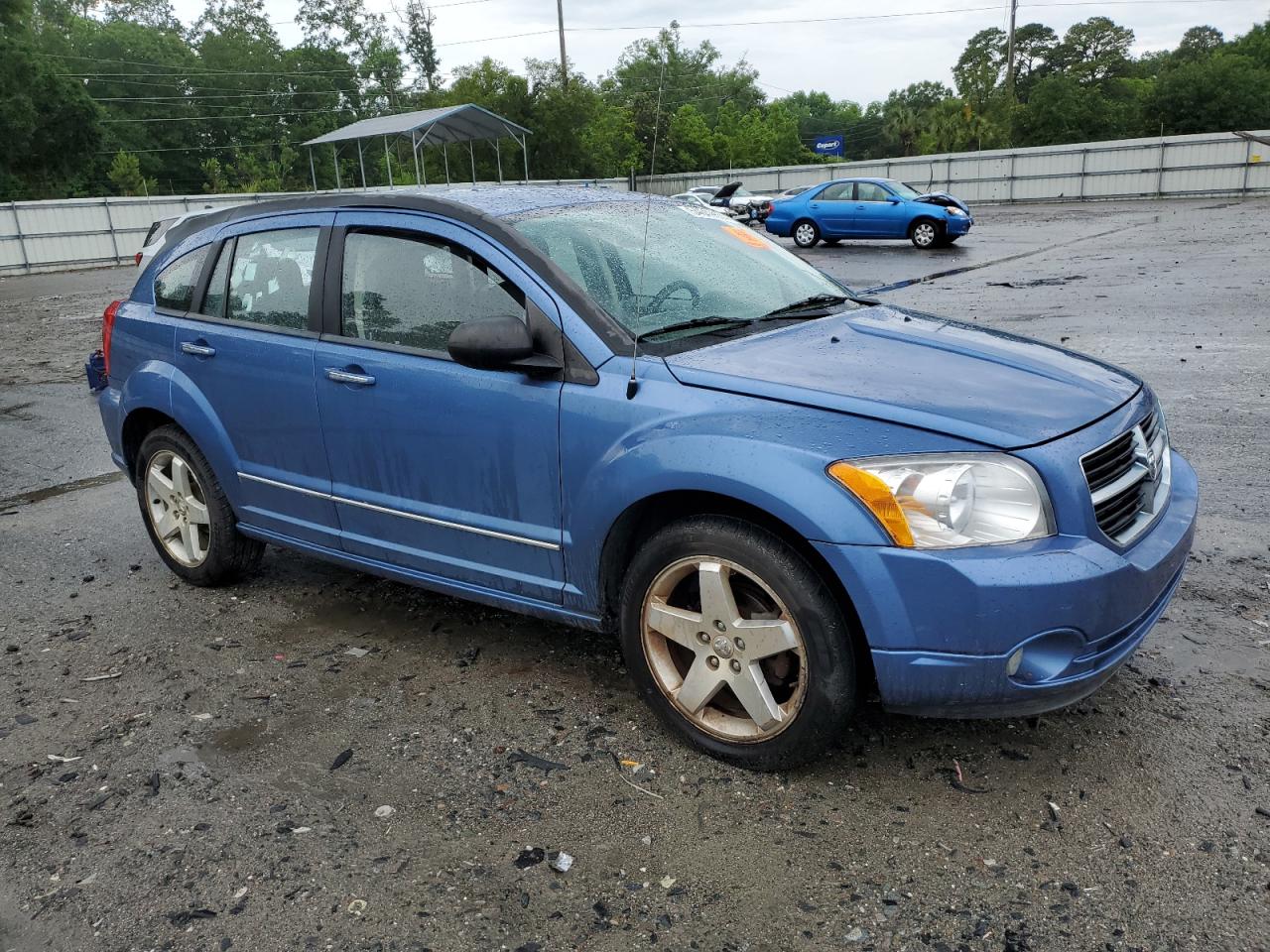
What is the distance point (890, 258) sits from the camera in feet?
66.6

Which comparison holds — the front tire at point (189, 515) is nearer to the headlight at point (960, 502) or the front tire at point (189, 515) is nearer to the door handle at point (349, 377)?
the door handle at point (349, 377)

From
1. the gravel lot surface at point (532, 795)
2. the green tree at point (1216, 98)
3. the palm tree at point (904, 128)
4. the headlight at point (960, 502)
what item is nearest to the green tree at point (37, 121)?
the gravel lot surface at point (532, 795)

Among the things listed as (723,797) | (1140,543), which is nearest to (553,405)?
(723,797)

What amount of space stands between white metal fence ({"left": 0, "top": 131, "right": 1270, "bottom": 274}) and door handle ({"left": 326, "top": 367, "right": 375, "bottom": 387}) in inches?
1041

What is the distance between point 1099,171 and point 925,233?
60.3ft

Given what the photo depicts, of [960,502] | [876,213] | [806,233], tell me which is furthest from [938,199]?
[960,502]

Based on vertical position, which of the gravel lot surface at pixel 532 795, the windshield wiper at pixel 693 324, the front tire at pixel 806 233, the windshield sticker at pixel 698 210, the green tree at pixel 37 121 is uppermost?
the green tree at pixel 37 121

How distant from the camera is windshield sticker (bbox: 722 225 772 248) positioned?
440 cm

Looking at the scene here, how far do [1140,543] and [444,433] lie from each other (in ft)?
7.27

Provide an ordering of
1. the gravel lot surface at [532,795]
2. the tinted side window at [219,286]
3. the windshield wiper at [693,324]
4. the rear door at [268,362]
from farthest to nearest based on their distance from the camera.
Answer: the tinted side window at [219,286], the rear door at [268,362], the windshield wiper at [693,324], the gravel lot surface at [532,795]

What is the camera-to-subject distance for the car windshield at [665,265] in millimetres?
3590

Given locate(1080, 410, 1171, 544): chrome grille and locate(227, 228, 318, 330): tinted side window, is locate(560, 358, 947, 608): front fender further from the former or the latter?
locate(227, 228, 318, 330): tinted side window

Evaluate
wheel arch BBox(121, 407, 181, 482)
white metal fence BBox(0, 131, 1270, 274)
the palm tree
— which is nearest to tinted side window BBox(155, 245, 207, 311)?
wheel arch BBox(121, 407, 181, 482)

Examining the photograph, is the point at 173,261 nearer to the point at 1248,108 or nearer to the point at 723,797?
the point at 723,797
